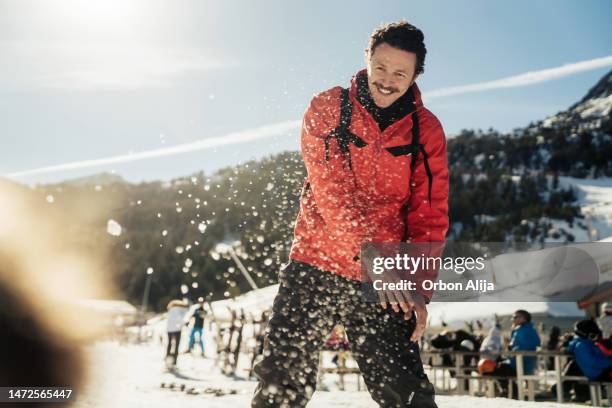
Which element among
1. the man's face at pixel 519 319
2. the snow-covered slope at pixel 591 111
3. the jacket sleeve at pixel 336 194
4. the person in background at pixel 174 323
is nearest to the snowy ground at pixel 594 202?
the snow-covered slope at pixel 591 111

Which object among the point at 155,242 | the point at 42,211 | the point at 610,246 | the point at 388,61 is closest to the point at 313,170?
the point at 388,61

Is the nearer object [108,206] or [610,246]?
[610,246]

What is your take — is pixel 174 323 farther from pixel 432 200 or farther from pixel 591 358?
pixel 432 200

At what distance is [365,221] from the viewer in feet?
7.23

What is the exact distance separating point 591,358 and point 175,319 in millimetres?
9833

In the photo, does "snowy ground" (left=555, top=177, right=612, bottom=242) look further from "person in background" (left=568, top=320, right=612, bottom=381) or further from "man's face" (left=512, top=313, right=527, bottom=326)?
"person in background" (left=568, top=320, right=612, bottom=381)

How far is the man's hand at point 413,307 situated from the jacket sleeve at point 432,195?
0.81 ft

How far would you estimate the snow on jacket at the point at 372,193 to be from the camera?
219 centimetres

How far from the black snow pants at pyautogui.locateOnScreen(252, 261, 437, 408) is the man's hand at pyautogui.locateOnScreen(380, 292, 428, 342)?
0.9 inches

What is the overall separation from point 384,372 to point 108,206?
566 ft

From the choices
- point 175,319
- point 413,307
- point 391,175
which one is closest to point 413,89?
point 391,175

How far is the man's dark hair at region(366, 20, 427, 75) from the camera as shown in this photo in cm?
228

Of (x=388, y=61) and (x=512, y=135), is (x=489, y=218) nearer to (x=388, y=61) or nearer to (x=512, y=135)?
(x=512, y=135)

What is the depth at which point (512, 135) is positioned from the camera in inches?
5438
